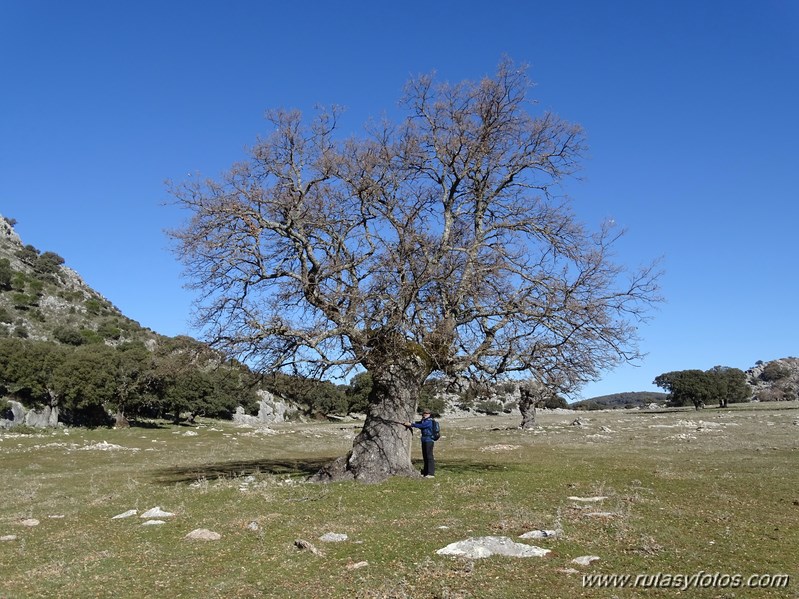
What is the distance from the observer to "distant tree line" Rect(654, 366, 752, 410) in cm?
10419

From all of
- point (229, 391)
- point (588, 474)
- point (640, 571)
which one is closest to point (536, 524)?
point (640, 571)

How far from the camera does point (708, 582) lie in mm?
8297

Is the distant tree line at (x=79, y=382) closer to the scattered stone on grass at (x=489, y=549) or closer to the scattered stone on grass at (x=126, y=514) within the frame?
the scattered stone on grass at (x=126, y=514)

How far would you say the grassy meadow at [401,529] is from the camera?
8.81 m

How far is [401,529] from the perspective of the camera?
40.0ft

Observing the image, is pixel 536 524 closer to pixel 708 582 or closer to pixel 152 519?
pixel 708 582

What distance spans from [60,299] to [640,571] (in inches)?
4532

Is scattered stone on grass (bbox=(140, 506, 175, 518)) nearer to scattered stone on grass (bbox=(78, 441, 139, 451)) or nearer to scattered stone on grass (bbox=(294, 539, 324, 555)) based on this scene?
scattered stone on grass (bbox=(294, 539, 324, 555))

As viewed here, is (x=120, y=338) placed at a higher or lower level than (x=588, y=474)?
higher

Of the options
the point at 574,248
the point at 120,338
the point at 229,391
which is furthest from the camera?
the point at 120,338

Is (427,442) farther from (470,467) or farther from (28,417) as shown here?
(28,417)

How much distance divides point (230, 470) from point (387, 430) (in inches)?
386

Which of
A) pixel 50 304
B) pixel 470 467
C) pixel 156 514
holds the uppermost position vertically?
pixel 50 304

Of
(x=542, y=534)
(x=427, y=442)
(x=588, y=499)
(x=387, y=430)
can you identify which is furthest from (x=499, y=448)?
(x=542, y=534)
